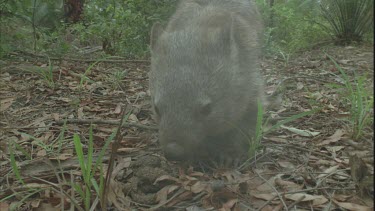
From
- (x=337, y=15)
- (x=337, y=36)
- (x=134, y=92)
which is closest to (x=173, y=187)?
(x=134, y=92)

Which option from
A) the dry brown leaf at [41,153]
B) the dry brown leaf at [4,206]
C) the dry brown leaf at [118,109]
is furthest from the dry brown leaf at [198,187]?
the dry brown leaf at [118,109]

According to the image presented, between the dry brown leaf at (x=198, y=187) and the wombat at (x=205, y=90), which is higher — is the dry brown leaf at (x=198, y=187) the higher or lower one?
the lower one

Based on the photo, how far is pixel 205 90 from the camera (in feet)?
8.34

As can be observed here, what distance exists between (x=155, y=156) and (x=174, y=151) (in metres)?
0.39

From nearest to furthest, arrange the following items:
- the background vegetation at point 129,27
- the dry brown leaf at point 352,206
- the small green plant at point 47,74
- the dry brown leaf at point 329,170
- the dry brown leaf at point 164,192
Result: the dry brown leaf at point 352,206
the dry brown leaf at point 164,192
the dry brown leaf at point 329,170
the small green plant at point 47,74
the background vegetation at point 129,27

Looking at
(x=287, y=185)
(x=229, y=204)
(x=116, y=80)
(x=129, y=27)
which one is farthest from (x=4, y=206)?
(x=129, y=27)

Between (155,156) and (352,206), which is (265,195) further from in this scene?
(155,156)

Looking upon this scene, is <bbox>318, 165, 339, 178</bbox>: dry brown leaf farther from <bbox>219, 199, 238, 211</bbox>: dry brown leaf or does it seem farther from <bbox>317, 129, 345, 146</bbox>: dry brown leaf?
<bbox>219, 199, 238, 211</bbox>: dry brown leaf

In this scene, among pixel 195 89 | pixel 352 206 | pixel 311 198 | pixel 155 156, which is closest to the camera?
pixel 352 206

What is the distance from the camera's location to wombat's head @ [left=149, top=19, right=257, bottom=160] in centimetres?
245

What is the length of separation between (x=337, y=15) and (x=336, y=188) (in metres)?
4.38

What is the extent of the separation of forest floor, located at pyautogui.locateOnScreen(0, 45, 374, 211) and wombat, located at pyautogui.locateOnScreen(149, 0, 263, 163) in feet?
0.69

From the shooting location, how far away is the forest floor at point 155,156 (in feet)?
6.93

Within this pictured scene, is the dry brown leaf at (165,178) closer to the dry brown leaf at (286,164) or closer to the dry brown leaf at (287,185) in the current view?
the dry brown leaf at (287,185)
